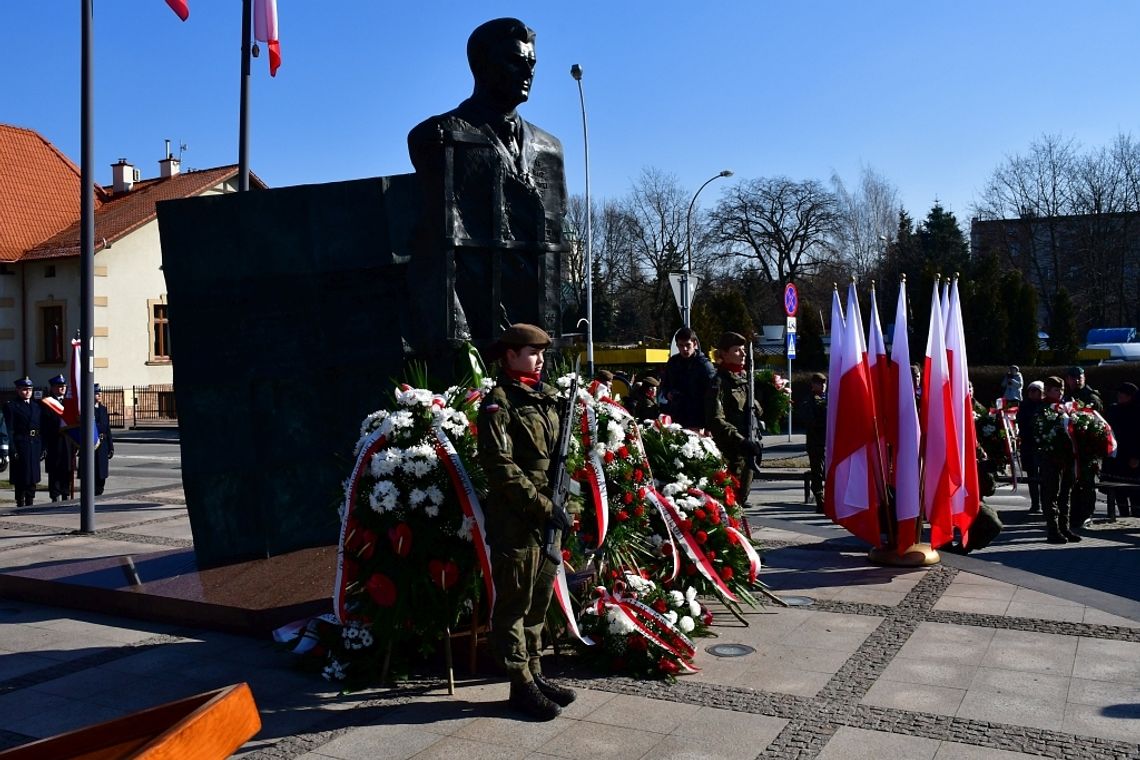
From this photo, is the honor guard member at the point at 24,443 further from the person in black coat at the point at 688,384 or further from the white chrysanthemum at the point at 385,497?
the white chrysanthemum at the point at 385,497

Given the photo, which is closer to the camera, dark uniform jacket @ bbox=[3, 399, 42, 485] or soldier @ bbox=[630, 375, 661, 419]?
soldier @ bbox=[630, 375, 661, 419]

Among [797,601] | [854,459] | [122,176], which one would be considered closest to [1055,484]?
[854,459]

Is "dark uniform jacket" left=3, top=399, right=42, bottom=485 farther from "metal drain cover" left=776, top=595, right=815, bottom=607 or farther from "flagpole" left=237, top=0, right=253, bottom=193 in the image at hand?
"metal drain cover" left=776, top=595, right=815, bottom=607

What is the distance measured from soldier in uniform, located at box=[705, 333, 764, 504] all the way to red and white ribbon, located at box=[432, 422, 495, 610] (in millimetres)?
3697

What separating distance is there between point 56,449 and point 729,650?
41.6 feet

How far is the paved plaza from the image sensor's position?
5.08 m

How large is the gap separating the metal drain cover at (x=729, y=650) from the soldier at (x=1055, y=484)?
18.6ft

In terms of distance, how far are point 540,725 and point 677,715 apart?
0.70m

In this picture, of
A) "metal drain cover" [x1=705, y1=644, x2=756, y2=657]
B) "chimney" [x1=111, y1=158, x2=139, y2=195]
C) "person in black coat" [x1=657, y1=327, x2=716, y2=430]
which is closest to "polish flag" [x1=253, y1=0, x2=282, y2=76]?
"person in black coat" [x1=657, y1=327, x2=716, y2=430]

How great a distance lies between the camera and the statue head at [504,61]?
833 centimetres

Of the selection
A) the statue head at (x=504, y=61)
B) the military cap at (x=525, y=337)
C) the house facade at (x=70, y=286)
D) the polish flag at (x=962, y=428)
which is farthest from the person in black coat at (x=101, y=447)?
the house facade at (x=70, y=286)

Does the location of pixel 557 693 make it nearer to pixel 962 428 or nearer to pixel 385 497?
pixel 385 497

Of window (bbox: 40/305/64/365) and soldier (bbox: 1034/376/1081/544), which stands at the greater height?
window (bbox: 40/305/64/365)

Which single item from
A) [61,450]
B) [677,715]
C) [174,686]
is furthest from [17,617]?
[61,450]
